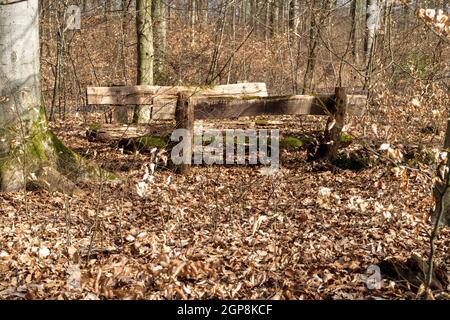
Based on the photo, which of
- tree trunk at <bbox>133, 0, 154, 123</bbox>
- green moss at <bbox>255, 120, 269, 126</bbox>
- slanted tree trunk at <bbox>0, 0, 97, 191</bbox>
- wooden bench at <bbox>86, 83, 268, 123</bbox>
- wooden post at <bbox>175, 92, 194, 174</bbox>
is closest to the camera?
slanted tree trunk at <bbox>0, 0, 97, 191</bbox>

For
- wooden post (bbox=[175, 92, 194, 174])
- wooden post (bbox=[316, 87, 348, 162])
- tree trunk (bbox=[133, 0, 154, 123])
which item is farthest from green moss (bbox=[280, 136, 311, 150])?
tree trunk (bbox=[133, 0, 154, 123])

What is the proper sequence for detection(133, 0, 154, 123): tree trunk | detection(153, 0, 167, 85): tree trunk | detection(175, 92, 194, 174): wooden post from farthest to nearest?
detection(153, 0, 167, 85): tree trunk < detection(133, 0, 154, 123): tree trunk < detection(175, 92, 194, 174): wooden post

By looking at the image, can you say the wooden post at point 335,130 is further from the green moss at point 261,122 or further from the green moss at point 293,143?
the green moss at point 261,122

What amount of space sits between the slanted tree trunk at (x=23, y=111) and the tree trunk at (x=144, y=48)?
4.11 m

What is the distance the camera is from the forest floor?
4.36 m

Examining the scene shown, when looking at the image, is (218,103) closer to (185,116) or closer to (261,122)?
(185,116)

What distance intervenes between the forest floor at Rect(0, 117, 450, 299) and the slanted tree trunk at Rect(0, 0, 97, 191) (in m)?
0.26

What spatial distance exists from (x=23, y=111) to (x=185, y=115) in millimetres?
2426

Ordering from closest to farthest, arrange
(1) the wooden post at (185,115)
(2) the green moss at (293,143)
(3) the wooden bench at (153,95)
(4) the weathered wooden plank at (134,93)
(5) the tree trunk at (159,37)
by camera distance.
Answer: (1) the wooden post at (185,115)
(3) the wooden bench at (153,95)
(4) the weathered wooden plank at (134,93)
(2) the green moss at (293,143)
(5) the tree trunk at (159,37)

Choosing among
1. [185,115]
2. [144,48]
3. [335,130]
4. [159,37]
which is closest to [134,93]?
[185,115]

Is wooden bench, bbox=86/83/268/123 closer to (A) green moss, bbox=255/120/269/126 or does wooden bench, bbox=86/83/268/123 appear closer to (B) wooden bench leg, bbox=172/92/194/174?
(B) wooden bench leg, bbox=172/92/194/174

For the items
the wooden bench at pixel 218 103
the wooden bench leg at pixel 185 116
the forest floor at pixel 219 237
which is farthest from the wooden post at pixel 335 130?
the wooden bench leg at pixel 185 116

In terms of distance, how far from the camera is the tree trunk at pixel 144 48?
11375 mm

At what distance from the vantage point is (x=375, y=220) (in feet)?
20.4
